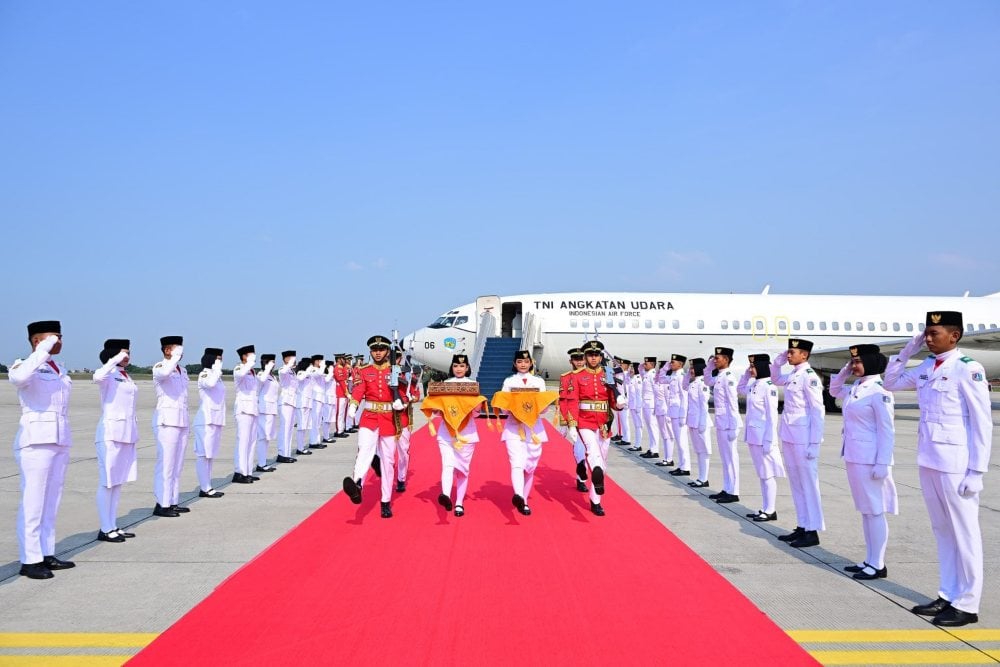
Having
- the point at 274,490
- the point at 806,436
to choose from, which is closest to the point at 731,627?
the point at 806,436

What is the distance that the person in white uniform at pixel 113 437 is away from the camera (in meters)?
6.55

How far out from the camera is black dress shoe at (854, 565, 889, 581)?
216 inches

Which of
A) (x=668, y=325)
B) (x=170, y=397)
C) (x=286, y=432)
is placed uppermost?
(x=668, y=325)

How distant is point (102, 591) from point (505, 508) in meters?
4.36

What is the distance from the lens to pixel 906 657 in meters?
4.00

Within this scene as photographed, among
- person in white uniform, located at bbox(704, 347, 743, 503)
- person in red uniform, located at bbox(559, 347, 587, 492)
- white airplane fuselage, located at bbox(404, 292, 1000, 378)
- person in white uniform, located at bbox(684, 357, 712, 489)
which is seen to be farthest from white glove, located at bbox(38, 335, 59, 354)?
white airplane fuselage, located at bbox(404, 292, 1000, 378)

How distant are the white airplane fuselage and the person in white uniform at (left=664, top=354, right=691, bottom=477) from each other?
1070 centimetres

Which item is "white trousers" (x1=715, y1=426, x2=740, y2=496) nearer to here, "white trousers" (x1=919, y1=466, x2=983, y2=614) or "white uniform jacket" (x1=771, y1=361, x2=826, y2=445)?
"white uniform jacket" (x1=771, y1=361, x2=826, y2=445)

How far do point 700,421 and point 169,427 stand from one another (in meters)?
7.26

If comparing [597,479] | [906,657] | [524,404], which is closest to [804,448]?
[597,479]

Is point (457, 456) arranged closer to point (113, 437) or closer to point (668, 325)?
point (113, 437)

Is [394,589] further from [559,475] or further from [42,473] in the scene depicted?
Answer: [559,475]

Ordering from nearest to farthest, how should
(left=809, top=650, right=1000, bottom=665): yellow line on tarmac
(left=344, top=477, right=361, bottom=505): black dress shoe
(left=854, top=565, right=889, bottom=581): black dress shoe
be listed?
(left=809, top=650, right=1000, bottom=665): yellow line on tarmac → (left=854, top=565, right=889, bottom=581): black dress shoe → (left=344, top=477, right=361, bottom=505): black dress shoe

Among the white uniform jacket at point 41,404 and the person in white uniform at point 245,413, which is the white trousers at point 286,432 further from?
the white uniform jacket at point 41,404
